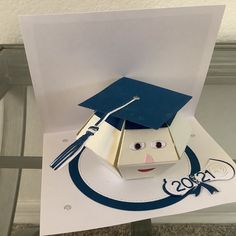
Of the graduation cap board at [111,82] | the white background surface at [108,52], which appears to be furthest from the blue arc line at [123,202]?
the white background surface at [108,52]

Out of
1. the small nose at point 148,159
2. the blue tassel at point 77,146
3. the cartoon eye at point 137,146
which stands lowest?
the small nose at point 148,159

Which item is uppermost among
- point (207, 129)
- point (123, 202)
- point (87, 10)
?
point (87, 10)

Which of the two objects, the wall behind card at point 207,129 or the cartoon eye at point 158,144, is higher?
the wall behind card at point 207,129

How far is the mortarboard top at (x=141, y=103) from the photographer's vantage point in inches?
14.6

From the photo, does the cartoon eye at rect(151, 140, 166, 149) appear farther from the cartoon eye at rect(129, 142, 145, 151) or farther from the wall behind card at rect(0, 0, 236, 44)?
the wall behind card at rect(0, 0, 236, 44)

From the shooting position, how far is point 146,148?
378 millimetres

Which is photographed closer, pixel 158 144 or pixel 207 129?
pixel 158 144

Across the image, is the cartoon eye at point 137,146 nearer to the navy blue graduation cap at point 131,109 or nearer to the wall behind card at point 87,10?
the navy blue graduation cap at point 131,109

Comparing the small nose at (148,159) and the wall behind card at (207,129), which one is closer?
the small nose at (148,159)

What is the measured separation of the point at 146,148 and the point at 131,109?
0.05m

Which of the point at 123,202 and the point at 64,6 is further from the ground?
the point at 64,6

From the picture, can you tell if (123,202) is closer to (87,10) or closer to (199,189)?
(199,189)

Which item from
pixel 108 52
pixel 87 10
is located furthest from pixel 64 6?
pixel 108 52

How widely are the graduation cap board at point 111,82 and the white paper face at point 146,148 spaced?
4cm
